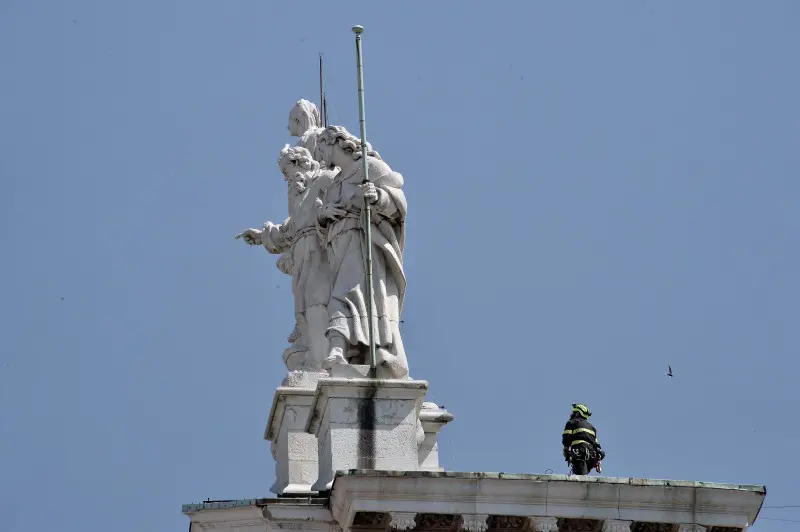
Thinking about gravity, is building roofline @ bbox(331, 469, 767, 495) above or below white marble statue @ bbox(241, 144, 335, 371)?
below

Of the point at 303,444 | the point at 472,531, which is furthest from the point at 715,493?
the point at 303,444

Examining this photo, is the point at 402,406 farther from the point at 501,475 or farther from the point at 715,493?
the point at 715,493

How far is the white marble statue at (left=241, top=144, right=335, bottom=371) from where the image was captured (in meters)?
37.0

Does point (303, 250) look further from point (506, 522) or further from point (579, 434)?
Result: point (506, 522)

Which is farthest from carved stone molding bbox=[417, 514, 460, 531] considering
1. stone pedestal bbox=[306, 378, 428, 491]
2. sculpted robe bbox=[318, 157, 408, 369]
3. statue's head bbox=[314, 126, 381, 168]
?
statue's head bbox=[314, 126, 381, 168]

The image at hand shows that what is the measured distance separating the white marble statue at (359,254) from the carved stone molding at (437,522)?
9.74 ft

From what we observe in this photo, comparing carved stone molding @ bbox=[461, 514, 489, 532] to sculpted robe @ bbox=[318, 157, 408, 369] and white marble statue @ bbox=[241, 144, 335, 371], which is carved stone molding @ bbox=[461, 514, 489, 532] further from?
white marble statue @ bbox=[241, 144, 335, 371]

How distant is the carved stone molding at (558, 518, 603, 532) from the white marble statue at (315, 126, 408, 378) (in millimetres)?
3494

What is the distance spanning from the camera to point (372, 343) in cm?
3434

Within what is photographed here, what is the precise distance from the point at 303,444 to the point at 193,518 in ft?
7.60

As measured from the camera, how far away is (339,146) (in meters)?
36.9

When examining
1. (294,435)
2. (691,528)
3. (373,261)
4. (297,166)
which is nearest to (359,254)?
(373,261)

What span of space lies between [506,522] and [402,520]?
4.48 ft

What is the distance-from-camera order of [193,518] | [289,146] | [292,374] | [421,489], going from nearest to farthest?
[421,489]
[193,518]
[292,374]
[289,146]
